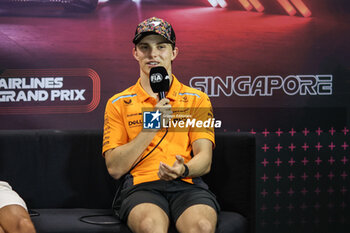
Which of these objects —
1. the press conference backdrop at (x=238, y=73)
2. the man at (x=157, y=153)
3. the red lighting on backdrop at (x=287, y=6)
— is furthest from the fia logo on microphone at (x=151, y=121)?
the red lighting on backdrop at (x=287, y=6)

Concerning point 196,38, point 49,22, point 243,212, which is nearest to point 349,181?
point 243,212

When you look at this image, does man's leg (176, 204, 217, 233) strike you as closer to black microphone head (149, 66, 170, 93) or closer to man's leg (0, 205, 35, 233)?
black microphone head (149, 66, 170, 93)

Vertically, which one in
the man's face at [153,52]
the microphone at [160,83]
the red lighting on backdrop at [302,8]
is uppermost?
the red lighting on backdrop at [302,8]

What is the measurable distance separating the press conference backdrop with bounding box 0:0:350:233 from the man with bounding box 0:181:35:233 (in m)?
1.26

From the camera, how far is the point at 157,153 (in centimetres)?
280

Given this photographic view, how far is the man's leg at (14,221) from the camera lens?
7.93ft

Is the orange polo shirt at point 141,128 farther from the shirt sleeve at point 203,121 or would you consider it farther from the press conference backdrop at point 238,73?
the press conference backdrop at point 238,73

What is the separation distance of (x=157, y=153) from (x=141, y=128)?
0.59ft

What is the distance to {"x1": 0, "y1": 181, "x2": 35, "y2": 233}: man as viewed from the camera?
2420mm

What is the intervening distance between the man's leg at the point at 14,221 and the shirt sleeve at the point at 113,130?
605mm

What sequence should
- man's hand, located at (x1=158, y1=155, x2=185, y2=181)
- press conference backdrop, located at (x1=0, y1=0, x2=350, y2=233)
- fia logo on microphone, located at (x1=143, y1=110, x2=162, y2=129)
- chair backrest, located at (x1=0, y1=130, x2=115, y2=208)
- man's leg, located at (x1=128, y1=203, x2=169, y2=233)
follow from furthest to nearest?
1. press conference backdrop, located at (x1=0, y1=0, x2=350, y2=233)
2. chair backrest, located at (x1=0, y1=130, x2=115, y2=208)
3. fia logo on microphone, located at (x1=143, y1=110, x2=162, y2=129)
4. man's hand, located at (x1=158, y1=155, x2=185, y2=181)
5. man's leg, located at (x1=128, y1=203, x2=169, y2=233)

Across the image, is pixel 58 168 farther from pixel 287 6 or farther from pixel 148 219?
pixel 287 6

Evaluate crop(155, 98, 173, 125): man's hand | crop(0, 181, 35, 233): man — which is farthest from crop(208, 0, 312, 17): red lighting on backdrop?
crop(0, 181, 35, 233): man

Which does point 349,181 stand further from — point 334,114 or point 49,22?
point 49,22
